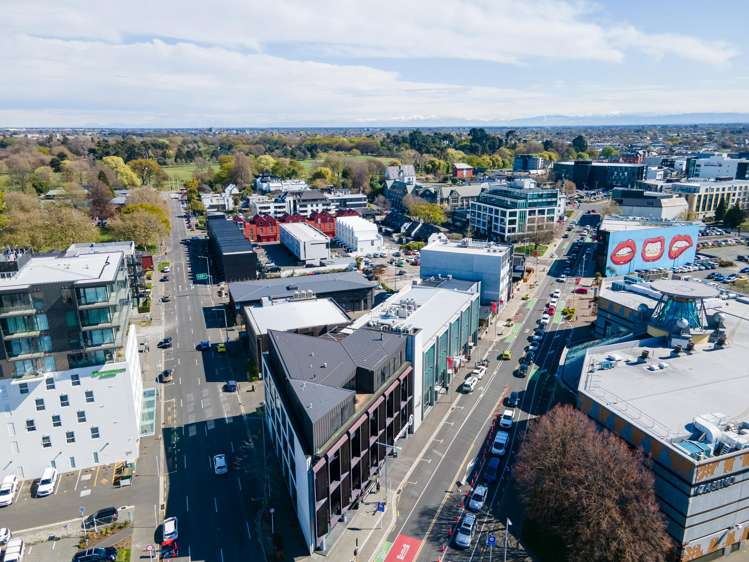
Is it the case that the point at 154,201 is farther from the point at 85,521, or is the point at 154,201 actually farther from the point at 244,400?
the point at 85,521

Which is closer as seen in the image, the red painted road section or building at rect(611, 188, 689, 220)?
the red painted road section

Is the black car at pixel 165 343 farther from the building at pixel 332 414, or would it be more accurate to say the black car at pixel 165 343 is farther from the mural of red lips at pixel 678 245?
the mural of red lips at pixel 678 245

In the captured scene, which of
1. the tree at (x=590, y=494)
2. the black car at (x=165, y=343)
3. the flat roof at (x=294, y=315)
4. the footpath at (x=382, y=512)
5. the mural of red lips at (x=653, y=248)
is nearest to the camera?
the tree at (x=590, y=494)

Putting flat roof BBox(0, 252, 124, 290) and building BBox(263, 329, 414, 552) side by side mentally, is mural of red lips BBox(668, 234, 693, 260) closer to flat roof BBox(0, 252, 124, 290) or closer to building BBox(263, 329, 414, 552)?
building BBox(263, 329, 414, 552)

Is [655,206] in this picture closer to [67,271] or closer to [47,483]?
[67,271]

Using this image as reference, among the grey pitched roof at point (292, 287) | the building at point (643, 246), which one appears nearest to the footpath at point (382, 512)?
the grey pitched roof at point (292, 287)

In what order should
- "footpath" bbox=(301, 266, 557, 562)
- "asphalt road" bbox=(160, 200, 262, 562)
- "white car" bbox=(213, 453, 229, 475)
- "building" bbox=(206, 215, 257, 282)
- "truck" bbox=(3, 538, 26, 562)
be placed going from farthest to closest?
"building" bbox=(206, 215, 257, 282) → "white car" bbox=(213, 453, 229, 475) → "asphalt road" bbox=(160, 200, 262, 562) → "footpath" bbox=(301, 266, 557, 562) → "truck" bbox=(3, 538, 26, 562)

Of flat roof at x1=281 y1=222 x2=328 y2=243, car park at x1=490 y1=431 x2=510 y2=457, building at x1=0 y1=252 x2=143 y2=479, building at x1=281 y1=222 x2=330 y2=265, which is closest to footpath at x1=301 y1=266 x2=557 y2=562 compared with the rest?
car park at x1=490 y1=431 x2=510 y2=457
